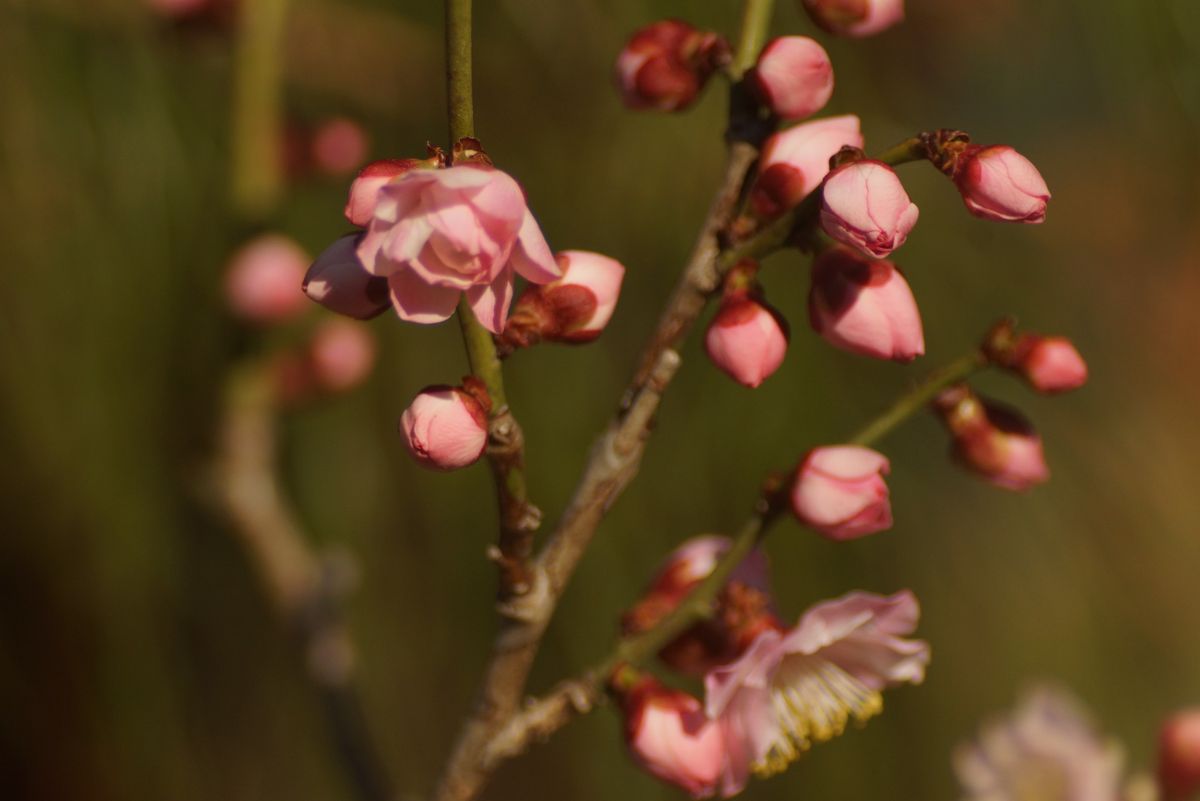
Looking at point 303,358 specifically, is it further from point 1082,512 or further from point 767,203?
point 1082,512

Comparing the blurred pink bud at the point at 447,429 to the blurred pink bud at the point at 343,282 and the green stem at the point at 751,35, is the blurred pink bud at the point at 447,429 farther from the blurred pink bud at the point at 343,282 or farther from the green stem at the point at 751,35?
the green stem at the point at 751,35

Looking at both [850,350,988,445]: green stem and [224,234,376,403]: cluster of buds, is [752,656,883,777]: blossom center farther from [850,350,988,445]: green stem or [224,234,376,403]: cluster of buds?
[224,234,376,403]: cluster of buds

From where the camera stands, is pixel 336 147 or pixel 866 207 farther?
pixel 336 147

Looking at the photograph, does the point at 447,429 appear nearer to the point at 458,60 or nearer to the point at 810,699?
the point at 458,60

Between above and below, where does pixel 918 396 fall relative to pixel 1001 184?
below

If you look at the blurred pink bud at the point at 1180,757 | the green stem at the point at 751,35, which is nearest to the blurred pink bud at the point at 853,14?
the green stem at the point at 751,35

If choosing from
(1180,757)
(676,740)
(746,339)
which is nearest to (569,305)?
(746,339)

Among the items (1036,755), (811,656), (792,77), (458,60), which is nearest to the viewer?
(458,60)

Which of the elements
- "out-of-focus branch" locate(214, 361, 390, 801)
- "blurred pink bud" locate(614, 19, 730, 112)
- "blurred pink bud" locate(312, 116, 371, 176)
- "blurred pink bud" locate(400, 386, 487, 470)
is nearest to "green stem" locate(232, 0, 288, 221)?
"blurred pink bud" locate(312, 116, 371, 176)
